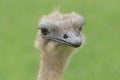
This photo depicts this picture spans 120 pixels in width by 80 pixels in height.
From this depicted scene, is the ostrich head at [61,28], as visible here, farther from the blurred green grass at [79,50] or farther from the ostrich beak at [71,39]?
the blurred green grass at [79,50]

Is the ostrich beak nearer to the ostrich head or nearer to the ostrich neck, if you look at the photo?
the ostrich head

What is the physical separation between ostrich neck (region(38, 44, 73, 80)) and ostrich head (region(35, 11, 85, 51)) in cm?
13

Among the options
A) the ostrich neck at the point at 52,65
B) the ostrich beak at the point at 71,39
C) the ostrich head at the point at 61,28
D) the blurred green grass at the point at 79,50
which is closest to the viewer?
the ostrich beak at the point at 71,39

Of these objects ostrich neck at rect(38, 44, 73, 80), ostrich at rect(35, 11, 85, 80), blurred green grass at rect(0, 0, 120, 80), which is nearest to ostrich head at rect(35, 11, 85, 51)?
ostrich at rect(35, 11, 85, 80)

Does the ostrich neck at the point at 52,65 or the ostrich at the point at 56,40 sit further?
the ostrich neck at the point at 52,65

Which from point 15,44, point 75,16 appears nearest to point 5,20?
point 15,44

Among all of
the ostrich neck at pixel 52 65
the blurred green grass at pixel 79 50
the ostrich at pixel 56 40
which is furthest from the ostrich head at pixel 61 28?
the blurred green grass at pixel 79 50

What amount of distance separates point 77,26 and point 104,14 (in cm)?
851

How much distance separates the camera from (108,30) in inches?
516

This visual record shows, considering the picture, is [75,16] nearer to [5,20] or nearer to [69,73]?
[69,73]

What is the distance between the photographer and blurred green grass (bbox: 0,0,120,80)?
10711 mm

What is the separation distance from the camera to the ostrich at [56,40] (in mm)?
5742

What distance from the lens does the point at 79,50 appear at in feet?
34.6

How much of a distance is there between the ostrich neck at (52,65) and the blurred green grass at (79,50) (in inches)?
168
